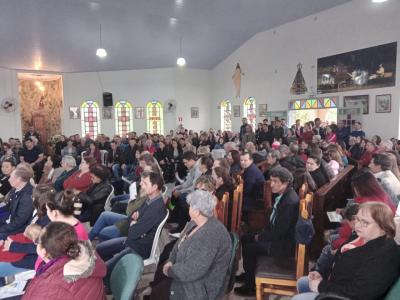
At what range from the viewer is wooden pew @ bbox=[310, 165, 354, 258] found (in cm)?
385

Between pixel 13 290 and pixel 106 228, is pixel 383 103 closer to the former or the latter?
pixel 106 228

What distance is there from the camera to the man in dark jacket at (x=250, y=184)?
4.68 meters

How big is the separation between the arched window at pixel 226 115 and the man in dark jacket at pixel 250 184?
40.7ft

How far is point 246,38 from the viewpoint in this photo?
14.8 metres

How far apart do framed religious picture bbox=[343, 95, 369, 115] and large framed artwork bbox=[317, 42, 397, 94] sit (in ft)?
0.96

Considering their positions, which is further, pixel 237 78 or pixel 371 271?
pixel 237 78

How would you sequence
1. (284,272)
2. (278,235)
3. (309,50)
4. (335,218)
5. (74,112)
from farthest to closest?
(74,112), (309,50), (335,218), (278,235), (284,272)

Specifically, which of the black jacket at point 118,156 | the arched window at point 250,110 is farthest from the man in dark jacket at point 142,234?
the arched window at point 250,110

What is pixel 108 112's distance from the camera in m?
16.1

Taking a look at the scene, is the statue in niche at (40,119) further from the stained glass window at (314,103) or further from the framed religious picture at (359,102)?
the framed religious picture at (359,102)

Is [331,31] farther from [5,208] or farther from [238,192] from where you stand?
[5,208]

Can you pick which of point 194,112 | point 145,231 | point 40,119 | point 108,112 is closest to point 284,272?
point 145,231

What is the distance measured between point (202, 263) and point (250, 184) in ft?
8.43

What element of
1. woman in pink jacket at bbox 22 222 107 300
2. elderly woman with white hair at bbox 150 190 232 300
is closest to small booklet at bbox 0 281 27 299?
woman in pink jacket at bbox 22 222 107 300
